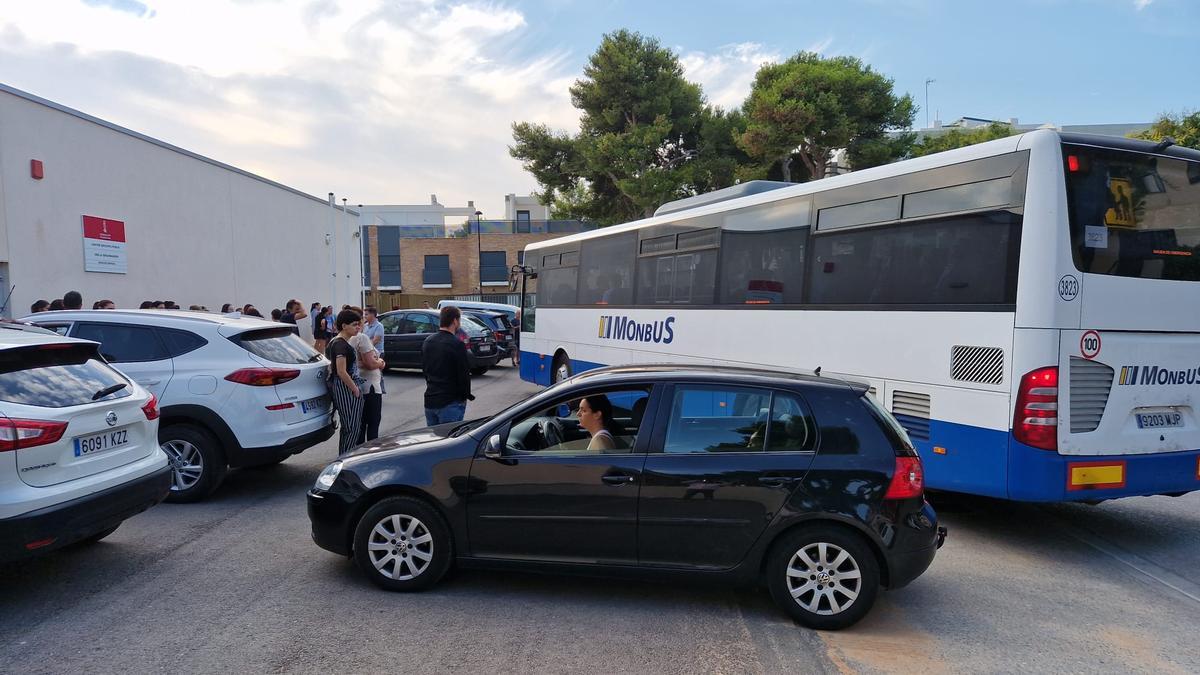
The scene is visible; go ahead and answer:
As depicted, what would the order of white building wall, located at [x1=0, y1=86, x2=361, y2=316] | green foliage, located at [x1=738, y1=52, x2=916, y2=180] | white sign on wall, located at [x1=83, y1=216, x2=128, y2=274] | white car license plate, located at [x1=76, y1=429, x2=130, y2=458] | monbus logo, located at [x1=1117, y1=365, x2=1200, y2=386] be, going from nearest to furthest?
white car license plate, located at [x1=76, y1=429, x2=130, y2=458] < monbus logo, located at [x1=1117, y1=365, x2=1200, y2=386] < white building wall, located at [x1=0, y1=86, x2=361, y2=316] < white sign on wall, located at [x1=83, y1=216, x2=128, y2=274] < green foliage, located at [x1=738, y1=52, x2=916, y2=180]

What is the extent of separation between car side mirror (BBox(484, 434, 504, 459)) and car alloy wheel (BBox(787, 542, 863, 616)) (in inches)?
72.8

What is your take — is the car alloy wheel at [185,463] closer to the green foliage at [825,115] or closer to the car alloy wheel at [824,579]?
the car alloy wheel at [824,579]

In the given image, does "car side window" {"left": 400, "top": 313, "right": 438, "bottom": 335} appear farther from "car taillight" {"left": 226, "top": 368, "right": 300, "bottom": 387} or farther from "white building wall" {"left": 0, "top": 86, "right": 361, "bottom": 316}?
"car taillight" {"left": 226, "top": 368, "right": 300, "bottom": 387}

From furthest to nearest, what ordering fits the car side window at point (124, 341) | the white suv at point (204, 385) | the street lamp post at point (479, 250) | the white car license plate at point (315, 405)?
1. the street lamp post at point (479, 250)
2. the white car license plate at point (315, 405)
3. the car side window at point (124, 341)
4. the white suv at point (204, 385)

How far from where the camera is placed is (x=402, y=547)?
4609 millimetres

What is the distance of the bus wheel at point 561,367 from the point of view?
13.4 m

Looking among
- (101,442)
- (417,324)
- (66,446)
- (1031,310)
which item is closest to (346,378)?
(101,442)

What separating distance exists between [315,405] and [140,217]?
13.5 m

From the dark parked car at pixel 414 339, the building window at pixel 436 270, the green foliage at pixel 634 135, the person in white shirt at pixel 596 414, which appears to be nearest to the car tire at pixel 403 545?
the person in white shirt at pixel 596 414

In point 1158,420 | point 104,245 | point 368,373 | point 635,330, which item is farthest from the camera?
point 104,245

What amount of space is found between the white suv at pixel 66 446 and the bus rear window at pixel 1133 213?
22.2ft

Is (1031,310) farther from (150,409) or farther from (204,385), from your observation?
(204,385)

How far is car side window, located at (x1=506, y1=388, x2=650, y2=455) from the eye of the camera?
15.0ft

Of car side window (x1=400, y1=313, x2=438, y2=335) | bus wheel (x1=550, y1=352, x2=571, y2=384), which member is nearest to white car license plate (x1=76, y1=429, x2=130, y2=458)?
bus wheel (x1=550, y1=352, x2=571, y2=384)
